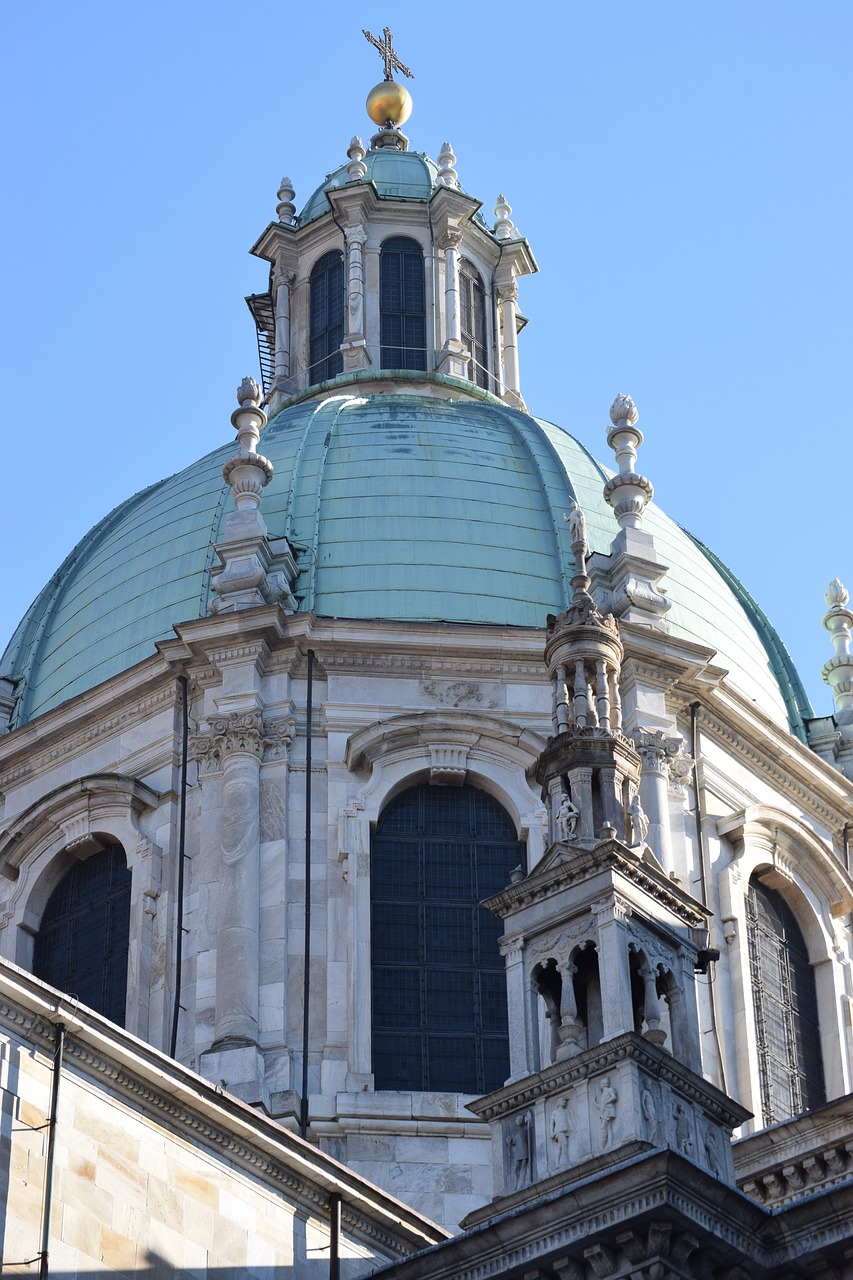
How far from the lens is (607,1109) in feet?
97.0

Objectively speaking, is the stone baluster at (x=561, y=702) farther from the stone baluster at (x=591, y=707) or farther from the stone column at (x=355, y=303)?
the stone column at (x=355, y=303)

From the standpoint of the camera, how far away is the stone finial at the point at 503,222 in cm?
5978

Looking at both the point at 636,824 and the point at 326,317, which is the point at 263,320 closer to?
the point at 326,317

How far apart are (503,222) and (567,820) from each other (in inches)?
1146

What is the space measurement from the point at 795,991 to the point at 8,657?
1484cm

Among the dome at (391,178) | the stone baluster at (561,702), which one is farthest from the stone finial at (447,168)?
the stone baluster at (561,702)

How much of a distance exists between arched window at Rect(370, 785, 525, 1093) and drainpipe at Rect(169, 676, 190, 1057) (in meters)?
2.82

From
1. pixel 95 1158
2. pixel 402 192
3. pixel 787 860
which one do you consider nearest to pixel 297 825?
pixel 787 860

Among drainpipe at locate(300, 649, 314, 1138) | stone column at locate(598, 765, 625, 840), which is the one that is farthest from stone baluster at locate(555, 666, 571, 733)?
drainpipe at locate(300, 649, 314, 1138)

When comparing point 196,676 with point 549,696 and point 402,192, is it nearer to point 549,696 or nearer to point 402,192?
point 549,696

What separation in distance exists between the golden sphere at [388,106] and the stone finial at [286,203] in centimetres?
466

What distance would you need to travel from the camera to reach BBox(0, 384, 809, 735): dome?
156ft

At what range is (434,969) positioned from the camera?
142 ft

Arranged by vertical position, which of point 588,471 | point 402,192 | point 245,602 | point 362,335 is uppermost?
point 402,192
